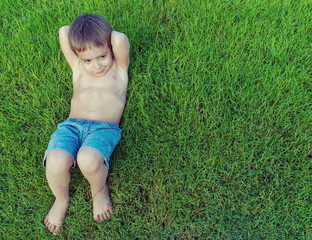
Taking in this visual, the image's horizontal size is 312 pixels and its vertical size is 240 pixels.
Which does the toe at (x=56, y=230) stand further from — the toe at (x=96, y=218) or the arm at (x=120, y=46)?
the arm at (x=120, y=46)

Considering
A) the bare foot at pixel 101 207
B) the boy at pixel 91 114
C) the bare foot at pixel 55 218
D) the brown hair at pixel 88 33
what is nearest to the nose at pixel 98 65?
the boy at pixel 91 114

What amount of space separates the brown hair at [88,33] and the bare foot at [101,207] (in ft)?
3.55

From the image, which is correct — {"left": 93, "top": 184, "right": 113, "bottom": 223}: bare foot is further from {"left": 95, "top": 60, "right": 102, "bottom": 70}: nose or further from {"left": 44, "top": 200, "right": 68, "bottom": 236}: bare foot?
{"left": 95, "top": 60, "right": 102, "bottom": 70}: nose

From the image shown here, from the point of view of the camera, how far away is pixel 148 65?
240 cm

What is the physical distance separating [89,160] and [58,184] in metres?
0.32

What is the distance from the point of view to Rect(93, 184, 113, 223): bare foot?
6.54 ft

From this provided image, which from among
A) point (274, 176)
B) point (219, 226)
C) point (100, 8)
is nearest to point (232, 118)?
point (274, 176)

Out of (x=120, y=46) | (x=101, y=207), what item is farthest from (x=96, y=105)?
(x=101, y=207)

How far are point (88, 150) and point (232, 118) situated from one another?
1194 millimetres

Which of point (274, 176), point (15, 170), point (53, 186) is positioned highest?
point (274, 176)

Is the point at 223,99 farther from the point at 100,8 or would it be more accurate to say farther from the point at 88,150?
the point at 100,8

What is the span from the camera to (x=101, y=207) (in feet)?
6.56

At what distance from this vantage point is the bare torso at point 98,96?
212cm

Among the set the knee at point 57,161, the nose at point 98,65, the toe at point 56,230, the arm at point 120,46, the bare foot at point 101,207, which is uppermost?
the arm at point 120,46
